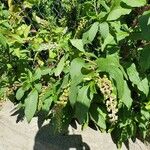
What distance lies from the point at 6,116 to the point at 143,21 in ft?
5.25

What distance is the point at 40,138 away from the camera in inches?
148

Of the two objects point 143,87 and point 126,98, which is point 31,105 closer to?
point 126,98

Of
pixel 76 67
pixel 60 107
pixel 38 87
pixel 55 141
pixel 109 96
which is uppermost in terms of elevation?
pixel 109 96

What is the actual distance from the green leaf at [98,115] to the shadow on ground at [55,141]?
280 millimetres

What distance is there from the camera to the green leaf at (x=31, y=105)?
3592 mm

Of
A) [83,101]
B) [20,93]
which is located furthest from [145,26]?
[20,93]

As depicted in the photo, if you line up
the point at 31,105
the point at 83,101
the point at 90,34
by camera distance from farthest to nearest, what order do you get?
the point at 31,105, the point at 90,34, the point at 83,101

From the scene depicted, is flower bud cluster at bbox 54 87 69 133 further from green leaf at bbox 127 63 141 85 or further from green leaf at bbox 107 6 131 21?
green leaf at bbox 107 6 131 21

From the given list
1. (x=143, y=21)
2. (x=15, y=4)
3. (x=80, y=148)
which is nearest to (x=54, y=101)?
(x=80, y=148)

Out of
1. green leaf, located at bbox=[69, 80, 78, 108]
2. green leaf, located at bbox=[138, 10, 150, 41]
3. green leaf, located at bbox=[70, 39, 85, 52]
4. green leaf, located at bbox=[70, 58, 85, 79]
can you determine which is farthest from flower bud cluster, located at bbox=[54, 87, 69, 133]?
green leaf, located at bbox=[138, 10, 150, 41]

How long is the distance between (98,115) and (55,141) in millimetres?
440

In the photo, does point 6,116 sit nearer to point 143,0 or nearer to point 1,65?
point 1,65

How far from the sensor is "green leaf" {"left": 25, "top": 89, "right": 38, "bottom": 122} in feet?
11.8

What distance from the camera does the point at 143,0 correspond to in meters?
3.27
